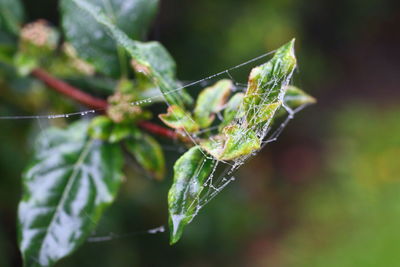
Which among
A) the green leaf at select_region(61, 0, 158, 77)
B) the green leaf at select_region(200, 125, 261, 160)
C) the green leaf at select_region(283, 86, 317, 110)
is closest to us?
the green leaf at select_region(200, 125, 261, 160)

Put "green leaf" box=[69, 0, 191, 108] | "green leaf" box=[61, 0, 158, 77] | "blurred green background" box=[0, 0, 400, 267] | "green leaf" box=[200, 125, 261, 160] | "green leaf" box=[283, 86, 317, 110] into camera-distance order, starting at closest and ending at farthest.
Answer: "green leaf" box=[200, 125, 261, 160] < "green leaf" box=[69, 0, 191, 108] < "green leaf" box=[283, 86, 317, 110] < "green leaf" box=[61, 0, 158, 77] < "blurred green background" box=[0, 0, 400, 267]

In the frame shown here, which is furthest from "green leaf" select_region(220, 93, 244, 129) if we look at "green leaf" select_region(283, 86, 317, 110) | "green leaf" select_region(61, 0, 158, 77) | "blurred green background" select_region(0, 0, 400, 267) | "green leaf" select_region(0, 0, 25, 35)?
"blurred green background" select_region(0, 0, 400, 267)

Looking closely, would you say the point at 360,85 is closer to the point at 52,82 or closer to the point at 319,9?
the point at 319,9

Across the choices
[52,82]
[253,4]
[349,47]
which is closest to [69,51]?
[52,82]

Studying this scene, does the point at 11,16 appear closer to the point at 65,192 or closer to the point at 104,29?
the point at 104,29

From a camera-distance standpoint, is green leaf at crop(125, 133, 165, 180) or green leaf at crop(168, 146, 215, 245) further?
green leaf at crop(125, 133, 165, 180)

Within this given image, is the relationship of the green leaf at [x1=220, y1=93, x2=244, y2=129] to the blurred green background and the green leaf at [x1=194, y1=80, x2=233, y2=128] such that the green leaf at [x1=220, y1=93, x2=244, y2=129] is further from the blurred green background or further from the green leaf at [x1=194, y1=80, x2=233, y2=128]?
the blurred green background
